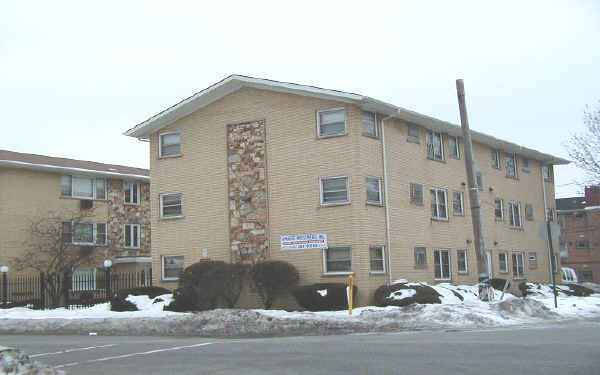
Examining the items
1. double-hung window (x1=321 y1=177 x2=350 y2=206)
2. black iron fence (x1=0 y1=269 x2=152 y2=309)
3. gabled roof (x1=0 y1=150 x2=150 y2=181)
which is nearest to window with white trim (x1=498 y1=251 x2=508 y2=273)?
double-hung window (x1=321 y1=177 x2=350 y2=206)

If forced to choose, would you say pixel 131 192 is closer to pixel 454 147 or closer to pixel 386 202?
pixel 454 147

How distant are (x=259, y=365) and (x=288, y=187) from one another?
16376 mm

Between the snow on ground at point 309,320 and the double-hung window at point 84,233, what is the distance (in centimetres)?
1488

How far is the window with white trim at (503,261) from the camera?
113ft

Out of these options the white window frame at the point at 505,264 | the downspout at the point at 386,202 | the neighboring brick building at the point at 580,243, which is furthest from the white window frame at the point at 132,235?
the neighboring brick building at the point at 580,243

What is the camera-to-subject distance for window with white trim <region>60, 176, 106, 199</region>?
39.7m

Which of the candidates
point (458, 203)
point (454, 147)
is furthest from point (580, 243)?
point (458, 203)

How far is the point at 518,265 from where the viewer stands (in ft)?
118

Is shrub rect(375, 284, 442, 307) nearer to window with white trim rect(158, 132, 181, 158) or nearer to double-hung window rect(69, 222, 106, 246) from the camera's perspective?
window with white trim rect(158, 132, 181, 158)

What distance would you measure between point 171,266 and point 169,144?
5.03 meters

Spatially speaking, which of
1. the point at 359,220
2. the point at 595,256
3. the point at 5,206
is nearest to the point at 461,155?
the point at 359,220

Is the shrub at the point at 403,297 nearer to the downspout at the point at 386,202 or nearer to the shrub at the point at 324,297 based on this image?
the shrub at the point at 324,297

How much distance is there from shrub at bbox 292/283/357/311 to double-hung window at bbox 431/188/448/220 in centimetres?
699

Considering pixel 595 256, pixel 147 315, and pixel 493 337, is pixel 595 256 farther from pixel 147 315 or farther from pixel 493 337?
pixel 493 337
